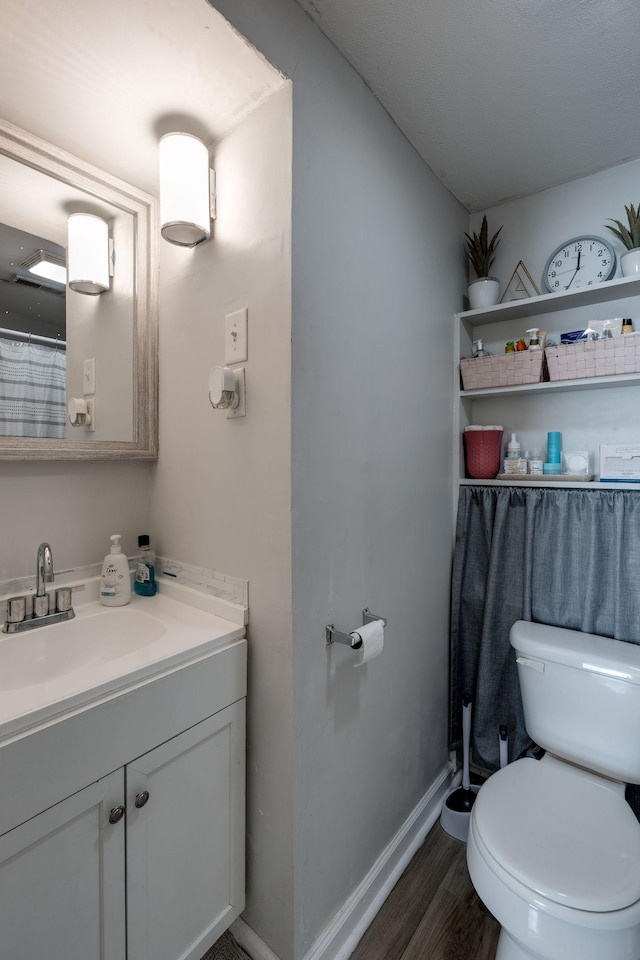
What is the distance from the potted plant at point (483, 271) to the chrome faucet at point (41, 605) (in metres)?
1.71

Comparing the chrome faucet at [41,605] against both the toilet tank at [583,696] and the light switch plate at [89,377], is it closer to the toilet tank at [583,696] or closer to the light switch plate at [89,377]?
the light switch plate at [89,377]

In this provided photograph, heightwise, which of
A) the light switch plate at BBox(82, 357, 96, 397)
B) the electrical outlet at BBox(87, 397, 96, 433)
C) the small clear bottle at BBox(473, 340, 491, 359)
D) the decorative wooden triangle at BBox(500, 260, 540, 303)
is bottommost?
the electrical outlet at BBox(87, 397, 96, 433)

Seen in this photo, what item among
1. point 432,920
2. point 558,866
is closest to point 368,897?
point 432,920

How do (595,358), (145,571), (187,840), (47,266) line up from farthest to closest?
(595,358)
(145,571)
(47,266)
(187,840)

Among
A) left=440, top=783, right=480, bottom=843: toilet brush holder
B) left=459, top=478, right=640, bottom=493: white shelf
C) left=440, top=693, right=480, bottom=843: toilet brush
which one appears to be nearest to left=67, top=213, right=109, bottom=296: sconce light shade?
left=459, top=478, right=640, bottom=493: white shelf

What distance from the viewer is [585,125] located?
140cm

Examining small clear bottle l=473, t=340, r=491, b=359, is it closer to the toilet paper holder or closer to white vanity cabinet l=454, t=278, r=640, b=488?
white vanity cabinet l=454, t=278, r=640, b=488

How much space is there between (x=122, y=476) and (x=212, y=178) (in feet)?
2.93

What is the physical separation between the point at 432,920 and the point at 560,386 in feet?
5.57

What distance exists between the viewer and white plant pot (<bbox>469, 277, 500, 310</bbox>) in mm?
1745

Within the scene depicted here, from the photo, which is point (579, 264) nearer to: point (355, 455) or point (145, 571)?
point (355, 455)

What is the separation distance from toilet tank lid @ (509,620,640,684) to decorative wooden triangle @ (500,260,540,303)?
1.26 m

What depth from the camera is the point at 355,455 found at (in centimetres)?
122

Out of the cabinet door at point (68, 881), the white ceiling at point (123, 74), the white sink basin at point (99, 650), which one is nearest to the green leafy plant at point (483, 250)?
the white ceiling at point (123, 74)
